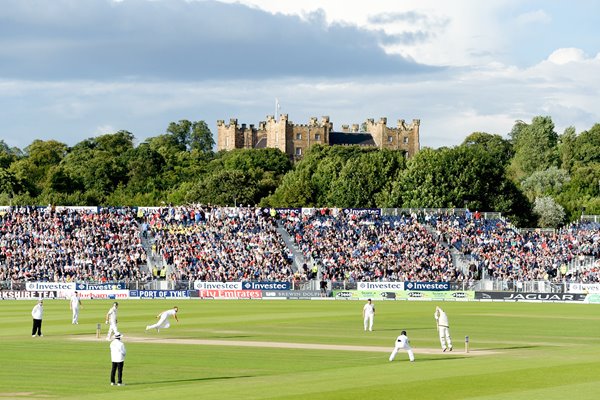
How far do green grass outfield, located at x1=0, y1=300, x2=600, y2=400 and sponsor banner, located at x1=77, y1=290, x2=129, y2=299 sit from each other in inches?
774

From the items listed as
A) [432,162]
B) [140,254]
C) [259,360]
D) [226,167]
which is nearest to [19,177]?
[226,167]

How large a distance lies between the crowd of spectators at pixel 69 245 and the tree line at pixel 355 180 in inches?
1647

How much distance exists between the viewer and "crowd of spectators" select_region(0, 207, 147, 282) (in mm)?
86875

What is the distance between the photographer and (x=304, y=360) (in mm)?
37000

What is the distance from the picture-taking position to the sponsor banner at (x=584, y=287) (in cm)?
8162

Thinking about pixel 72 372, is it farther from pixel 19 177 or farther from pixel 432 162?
pixel 19 177

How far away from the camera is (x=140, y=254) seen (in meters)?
90.8

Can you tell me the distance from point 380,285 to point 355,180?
2304 inches

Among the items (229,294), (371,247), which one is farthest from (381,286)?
(229,294)

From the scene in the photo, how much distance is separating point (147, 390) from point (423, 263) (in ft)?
A: 206

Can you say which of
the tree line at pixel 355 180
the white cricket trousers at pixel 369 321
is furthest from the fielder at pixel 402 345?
the tree line at pixel 355 180

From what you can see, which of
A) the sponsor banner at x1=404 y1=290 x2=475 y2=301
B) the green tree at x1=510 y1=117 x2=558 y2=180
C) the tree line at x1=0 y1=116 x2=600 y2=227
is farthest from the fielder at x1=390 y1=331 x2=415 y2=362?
the green tree at x1=510 y1=117 x2=558 y2=180

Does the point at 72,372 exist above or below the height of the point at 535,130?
below

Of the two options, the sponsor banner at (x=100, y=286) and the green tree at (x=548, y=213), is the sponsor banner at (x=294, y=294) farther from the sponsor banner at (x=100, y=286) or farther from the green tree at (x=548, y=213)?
the green tree at (x=548, y=213)
